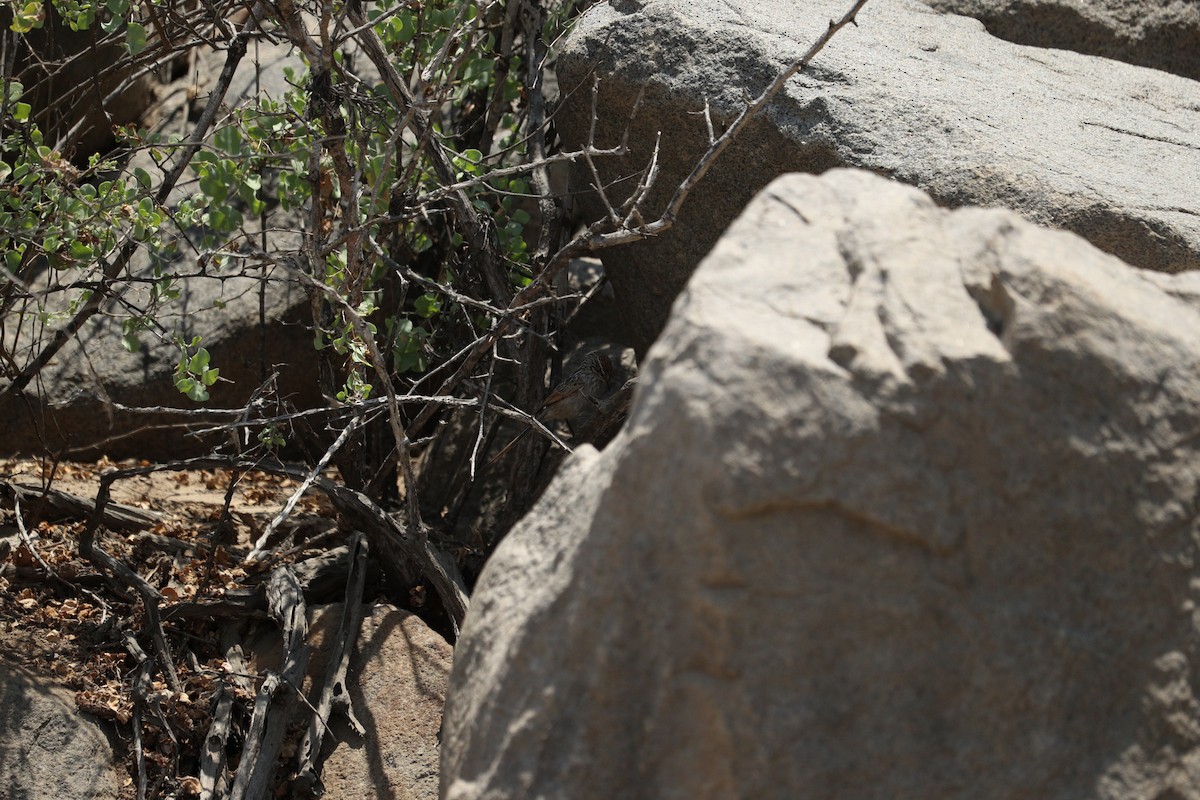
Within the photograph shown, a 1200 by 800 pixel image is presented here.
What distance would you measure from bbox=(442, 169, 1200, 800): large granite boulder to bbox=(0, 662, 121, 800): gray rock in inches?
69.7

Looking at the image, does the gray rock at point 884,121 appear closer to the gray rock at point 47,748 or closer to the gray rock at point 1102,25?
the gray rock at point 1102,25

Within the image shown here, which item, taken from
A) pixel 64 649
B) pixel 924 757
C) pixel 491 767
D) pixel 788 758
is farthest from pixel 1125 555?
pixel 64 649

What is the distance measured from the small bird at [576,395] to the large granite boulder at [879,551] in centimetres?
202

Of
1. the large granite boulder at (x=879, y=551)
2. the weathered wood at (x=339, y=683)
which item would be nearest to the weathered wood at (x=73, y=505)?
the weathered wood at (x=339, y=683)

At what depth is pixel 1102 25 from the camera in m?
4.46

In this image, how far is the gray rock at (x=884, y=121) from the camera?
9.85 feet

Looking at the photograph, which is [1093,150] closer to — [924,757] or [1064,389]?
[1064,389]

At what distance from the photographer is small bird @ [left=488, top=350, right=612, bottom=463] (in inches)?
150

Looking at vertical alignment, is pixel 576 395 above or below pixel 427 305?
below

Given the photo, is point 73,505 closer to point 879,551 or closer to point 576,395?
point 576,395

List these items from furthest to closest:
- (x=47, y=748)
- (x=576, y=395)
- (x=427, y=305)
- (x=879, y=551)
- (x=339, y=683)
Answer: (x=576, y=395) < (x=427, y=305) < (x=339, y=683) < (x=47, y=748) < (x=879, y=551)

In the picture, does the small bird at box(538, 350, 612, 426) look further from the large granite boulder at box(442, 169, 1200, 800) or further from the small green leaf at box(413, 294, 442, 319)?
the large granite boulder at box(442, 169, 1200, 800)

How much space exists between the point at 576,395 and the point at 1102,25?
8.28 feet

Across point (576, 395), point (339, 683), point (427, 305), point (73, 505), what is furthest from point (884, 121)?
point (73, 505)
